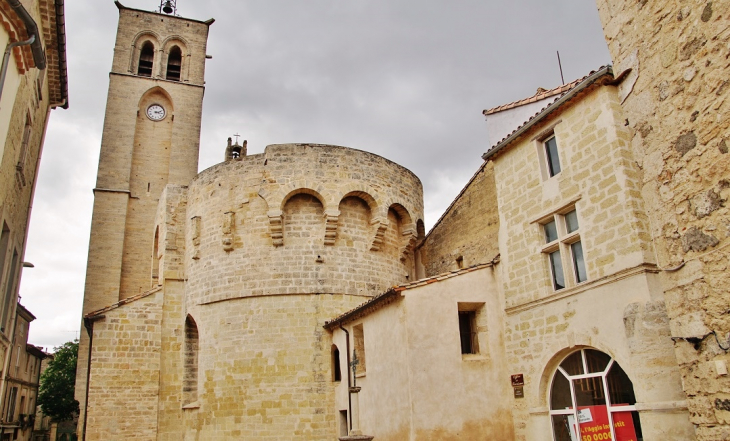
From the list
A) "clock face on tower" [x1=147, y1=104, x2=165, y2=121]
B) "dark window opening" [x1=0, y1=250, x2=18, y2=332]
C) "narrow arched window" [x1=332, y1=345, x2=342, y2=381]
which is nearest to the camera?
"dark window opening" [x1=0, y1=250, x2=18, y2=332]

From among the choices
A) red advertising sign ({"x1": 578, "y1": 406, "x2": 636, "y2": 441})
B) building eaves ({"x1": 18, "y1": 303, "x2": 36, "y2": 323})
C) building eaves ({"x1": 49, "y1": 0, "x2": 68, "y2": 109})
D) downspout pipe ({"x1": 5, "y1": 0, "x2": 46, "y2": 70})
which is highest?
building eaves ({"x1": 49, "y1": 0, "x2": 68, "y2": 109})

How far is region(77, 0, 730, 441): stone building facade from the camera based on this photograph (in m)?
4.61

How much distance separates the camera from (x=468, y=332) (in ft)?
37.5

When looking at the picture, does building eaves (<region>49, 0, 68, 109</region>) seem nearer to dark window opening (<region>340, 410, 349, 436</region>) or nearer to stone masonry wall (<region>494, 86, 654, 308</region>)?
stone masonry wall (<region>494, 86, 654, 308</region>)

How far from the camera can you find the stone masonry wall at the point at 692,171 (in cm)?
412

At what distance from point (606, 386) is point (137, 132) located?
83.8 feet

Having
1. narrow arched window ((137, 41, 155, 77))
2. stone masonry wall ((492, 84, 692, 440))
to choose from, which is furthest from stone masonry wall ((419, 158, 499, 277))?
narrow arched window ((137, 41, 155, 77))

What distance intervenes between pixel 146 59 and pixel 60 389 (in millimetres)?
19097

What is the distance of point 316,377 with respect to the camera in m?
14.3

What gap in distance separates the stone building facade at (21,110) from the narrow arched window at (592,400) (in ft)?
30.5

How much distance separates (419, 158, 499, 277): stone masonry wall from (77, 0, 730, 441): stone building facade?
7 cm

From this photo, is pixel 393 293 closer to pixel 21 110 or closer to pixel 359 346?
pixel 359 346

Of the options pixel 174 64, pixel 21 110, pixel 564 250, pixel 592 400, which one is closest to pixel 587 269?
pixel 564 250

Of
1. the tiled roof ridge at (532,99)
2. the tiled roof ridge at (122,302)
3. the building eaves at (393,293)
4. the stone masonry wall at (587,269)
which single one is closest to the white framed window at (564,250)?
the stone masonry wall at (587,269)
